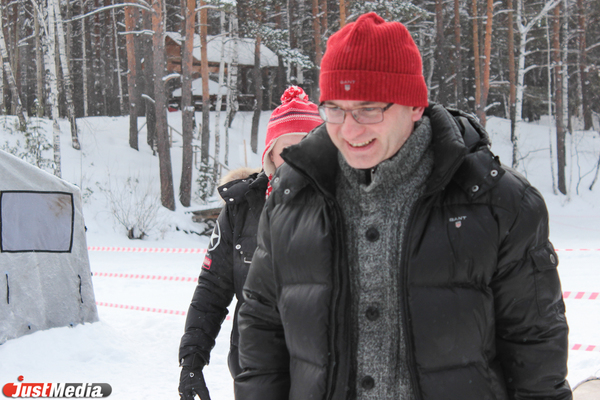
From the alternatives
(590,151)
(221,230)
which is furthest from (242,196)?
(590,151)

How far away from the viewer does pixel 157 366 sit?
16.8ft

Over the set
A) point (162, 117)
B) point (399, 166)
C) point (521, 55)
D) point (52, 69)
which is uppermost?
point (521, 55)

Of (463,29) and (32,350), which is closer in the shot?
(32,350)

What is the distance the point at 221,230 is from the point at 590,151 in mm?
A: 27046

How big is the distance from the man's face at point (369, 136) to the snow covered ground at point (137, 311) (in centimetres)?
348

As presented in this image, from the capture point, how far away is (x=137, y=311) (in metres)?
6.80

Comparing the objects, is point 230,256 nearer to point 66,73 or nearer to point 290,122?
point 290,122

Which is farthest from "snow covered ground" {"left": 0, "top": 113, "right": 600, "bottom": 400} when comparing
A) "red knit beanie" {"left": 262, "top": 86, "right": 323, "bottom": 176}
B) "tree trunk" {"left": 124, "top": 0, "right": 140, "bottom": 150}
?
"red knit beanie" {"left": 262, "top": 86, "right": 323, "bottom": 176}

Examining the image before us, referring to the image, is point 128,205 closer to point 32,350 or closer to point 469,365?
point 32,350

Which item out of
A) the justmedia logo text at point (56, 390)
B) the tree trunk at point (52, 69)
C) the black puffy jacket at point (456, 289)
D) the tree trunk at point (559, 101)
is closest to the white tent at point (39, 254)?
the justmedia logo text at point (56, 390)

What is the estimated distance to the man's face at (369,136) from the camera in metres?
1.48

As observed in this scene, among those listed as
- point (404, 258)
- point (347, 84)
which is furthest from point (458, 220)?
point (347, 84)

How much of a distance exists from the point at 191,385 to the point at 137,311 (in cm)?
464

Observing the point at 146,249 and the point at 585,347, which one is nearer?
the point at 585,347
